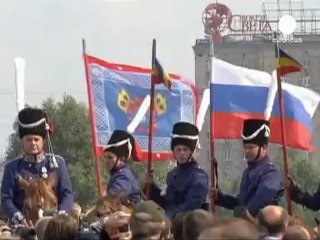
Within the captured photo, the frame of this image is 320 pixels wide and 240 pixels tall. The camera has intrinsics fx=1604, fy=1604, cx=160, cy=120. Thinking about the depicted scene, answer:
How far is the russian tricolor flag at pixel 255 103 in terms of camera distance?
671 inches

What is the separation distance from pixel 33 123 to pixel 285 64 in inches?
120

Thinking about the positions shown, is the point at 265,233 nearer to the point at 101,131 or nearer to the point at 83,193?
the point at 101,131

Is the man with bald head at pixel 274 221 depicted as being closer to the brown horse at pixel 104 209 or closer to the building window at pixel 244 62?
the brown horse at pixel 104 209

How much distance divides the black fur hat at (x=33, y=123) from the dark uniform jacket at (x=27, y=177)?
0.75 ft

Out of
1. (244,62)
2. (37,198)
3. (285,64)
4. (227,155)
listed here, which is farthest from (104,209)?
(244,62)

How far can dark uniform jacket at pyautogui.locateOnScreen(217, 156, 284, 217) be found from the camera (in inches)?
575

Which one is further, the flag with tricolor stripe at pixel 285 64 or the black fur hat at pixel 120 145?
the flag with tricolor stripe at pixel 285 64

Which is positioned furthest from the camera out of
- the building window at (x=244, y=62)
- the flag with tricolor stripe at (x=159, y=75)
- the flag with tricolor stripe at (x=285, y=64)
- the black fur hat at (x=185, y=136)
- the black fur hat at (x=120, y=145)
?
the building window at (x=244, y=62)

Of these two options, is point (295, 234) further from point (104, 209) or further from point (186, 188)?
point (186, 188)

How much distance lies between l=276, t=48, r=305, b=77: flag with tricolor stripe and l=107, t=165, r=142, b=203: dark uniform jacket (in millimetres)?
1904

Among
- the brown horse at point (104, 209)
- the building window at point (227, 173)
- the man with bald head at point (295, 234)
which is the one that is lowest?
the building window at point (227, 173)

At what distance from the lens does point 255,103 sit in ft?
56.9

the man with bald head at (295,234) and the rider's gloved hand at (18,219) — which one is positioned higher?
the man with bald head at (295,234)

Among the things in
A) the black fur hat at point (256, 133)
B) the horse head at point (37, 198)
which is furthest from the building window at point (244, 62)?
the horse head at point (37, 198)
